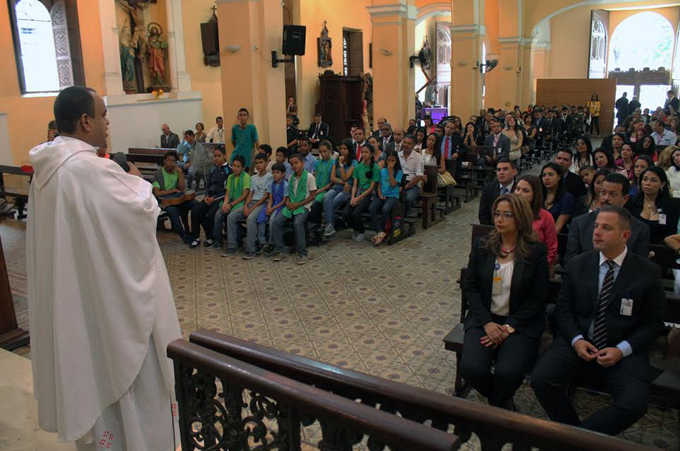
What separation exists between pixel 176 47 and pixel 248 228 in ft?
30.2

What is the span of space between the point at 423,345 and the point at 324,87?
49.8 feet

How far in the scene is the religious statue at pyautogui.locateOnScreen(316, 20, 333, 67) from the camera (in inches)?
757

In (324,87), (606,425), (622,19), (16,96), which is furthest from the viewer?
(622,19)

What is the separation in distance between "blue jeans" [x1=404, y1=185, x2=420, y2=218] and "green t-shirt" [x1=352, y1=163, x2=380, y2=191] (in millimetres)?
571

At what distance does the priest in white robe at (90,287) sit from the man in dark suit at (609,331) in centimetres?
224

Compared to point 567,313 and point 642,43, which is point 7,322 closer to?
point 567,313

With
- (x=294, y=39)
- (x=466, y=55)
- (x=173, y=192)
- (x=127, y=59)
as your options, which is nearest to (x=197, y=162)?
(x=173, y=192)

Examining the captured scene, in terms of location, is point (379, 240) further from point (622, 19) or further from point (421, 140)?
point (622, 19)

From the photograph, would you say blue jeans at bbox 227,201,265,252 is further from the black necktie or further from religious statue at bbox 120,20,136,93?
religious statue at bbox 120,20,136,93

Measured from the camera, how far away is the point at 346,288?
6449 millimetres

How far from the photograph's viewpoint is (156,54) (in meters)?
14.9

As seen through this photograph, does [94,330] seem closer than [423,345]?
Yes

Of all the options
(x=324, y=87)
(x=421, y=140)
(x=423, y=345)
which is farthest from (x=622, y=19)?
(x=423, y=345)

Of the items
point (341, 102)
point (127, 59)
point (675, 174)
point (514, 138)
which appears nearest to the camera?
point (675, 174)
